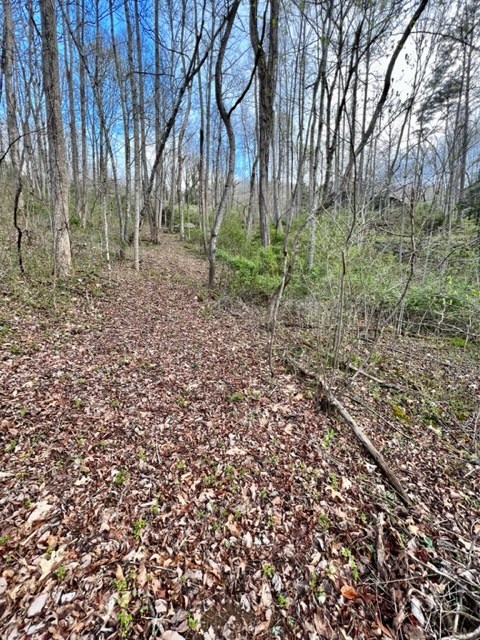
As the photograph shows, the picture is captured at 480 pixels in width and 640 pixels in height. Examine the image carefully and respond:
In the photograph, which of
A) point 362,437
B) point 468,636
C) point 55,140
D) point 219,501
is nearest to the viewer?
point 468,636

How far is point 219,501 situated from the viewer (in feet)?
7.36

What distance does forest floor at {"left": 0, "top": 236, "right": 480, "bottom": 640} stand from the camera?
1642mm

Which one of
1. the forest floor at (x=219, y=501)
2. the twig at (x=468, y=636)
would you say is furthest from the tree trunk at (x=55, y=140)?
the twig at (x=468, y=636)

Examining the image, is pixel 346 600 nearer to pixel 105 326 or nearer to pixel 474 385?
pixel 474 385

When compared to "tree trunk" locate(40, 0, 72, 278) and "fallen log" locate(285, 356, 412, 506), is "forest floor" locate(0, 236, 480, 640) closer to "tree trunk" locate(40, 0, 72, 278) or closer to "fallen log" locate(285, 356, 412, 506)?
"fallen log" locate(285, 356, 412, 506)

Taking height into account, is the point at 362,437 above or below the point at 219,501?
above

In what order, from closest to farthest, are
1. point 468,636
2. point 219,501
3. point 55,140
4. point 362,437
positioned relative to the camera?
point 468,636, point 219,501, point 362,437, point 55,140

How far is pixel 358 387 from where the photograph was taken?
152 inches

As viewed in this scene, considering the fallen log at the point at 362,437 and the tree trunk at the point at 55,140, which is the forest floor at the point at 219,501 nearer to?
the fallen log at the point at 362,437

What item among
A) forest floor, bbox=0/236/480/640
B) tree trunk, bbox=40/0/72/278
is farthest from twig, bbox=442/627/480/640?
tree trunk, bbox=40/0/72/278

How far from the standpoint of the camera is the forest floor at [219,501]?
5.39ft

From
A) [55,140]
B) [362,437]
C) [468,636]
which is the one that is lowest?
[468,636]

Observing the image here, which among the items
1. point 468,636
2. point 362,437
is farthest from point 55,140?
point 468,636

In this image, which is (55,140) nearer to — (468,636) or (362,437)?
(362,437)
